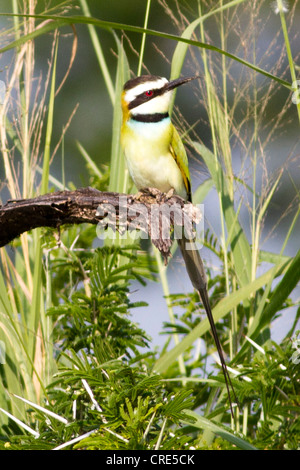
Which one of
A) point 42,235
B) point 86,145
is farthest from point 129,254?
point 86,145

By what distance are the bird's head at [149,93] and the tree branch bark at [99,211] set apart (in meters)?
0.61

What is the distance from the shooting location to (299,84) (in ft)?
5.74

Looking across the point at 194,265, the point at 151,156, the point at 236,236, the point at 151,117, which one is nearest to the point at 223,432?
the point at 194,265

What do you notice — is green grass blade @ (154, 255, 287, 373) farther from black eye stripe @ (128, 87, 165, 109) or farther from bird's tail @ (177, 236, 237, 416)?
black eye stripe @ (128, 87, 165, 109)

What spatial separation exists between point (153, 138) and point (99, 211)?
615 mm

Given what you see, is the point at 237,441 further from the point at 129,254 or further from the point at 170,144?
the point at 170,144

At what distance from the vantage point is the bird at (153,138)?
2.14 metres

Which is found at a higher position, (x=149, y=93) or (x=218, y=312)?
(x=149, y=93)

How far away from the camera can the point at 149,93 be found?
2.17 metres

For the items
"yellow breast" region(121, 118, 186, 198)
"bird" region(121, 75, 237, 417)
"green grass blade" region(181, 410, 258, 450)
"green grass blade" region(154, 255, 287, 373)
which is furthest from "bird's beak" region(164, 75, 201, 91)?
"green grass blade" region(181, 410, 258, 450)

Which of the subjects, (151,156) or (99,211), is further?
(151,156)

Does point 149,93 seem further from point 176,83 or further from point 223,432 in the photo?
point 223,432

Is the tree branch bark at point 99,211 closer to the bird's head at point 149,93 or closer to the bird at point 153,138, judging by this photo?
the bird at point 153,138

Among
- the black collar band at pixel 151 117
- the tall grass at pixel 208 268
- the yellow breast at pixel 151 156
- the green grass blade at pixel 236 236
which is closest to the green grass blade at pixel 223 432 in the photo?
the tall grass at pixel 208 268
